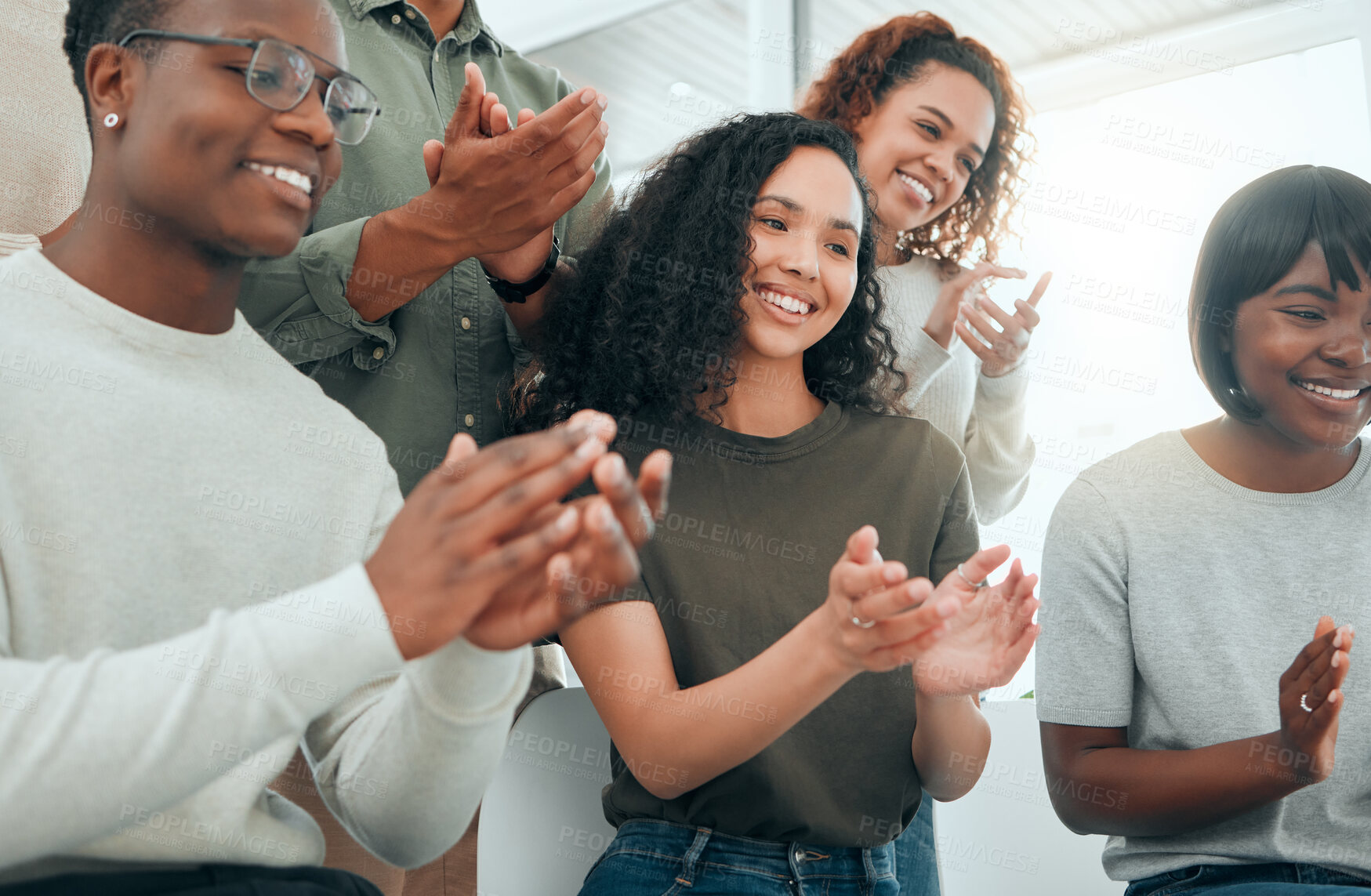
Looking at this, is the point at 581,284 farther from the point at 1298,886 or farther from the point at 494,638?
the point at 1298,886

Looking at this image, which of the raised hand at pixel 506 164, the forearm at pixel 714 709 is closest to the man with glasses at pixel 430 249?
the raised hand at pixel 506 164

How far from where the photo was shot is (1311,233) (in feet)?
4.46

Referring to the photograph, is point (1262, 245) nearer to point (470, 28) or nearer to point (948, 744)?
point (948, 744)

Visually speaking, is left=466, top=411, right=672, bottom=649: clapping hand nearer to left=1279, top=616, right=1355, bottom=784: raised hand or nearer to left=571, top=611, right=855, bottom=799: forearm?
left=571, top=611, right=855, bottom=799: forearm

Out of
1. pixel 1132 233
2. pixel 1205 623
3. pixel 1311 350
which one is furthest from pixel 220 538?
pixel 1132 233

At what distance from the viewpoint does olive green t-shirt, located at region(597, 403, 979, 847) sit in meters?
1.13

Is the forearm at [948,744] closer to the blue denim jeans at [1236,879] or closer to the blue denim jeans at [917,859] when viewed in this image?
the blue denim jeans at [917,859]

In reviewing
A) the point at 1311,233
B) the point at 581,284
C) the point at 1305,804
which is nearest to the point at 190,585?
the point at 581,284

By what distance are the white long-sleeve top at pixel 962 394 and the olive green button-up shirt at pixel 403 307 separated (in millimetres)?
752

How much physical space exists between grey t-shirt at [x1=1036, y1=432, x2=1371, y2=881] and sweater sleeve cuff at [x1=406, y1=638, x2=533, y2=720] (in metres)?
0.84

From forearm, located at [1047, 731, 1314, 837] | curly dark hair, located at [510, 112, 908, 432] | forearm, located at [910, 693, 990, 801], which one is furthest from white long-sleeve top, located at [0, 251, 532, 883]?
forearm, located at [1047, 731, 1314, 837]

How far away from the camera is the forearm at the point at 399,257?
109 cm

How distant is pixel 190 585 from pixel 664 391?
0.69m

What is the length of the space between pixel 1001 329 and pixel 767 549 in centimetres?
78
